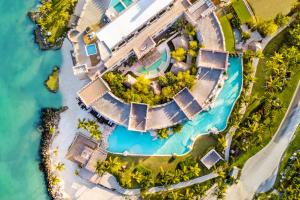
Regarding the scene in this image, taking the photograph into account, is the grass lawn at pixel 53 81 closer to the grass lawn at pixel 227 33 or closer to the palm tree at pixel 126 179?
the palm tree at pixel 126 179

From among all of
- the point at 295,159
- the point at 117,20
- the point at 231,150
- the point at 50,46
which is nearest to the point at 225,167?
the point at 231,150

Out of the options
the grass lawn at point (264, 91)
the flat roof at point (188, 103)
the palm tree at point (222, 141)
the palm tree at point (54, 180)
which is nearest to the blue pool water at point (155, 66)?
the flat roof at point (188, 103)

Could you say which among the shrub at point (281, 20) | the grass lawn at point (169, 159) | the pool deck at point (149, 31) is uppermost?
the pool deck at point (149, 31)

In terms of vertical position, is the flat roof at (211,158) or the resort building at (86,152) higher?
the resort building at (86,152)

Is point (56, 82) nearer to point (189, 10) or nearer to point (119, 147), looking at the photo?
point (119, 147)

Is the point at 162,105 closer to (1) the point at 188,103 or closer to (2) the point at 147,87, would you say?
(2) the point at 147,87

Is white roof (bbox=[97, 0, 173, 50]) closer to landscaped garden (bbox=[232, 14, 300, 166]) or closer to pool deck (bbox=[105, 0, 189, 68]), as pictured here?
pool deck (bbox=[105, 0, 189, 68])

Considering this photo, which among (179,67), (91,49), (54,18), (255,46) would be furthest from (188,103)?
(54,18)
